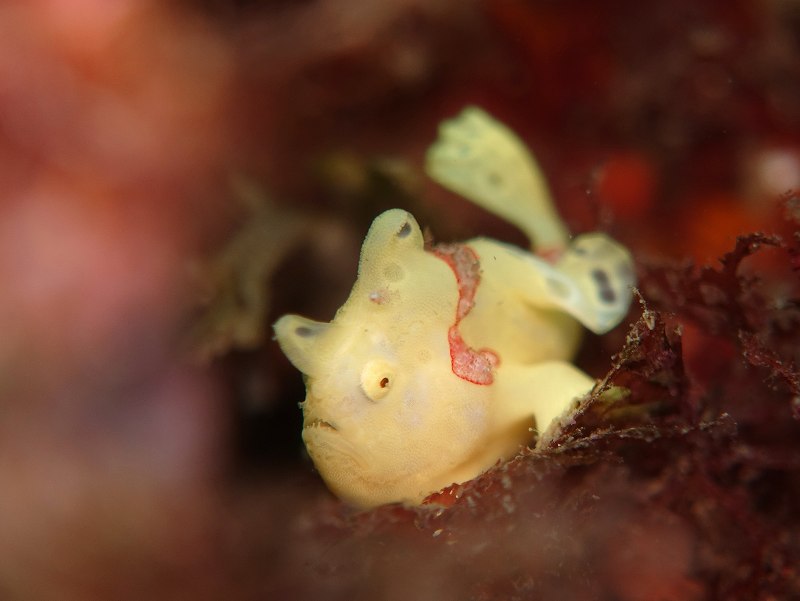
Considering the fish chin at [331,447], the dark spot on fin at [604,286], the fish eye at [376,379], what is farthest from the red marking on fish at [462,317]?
the dark spot on fin at [604,286]

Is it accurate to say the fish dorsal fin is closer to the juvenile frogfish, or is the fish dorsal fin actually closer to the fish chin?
the juvenile frogfish

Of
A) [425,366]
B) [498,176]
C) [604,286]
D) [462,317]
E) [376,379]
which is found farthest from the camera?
[498,176]

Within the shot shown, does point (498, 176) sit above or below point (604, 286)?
above

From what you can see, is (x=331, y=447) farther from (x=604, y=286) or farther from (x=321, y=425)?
(x=604, y=286)

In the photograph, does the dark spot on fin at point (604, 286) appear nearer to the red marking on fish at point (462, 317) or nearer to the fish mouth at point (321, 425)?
the red marking on fish at point (462, 317)

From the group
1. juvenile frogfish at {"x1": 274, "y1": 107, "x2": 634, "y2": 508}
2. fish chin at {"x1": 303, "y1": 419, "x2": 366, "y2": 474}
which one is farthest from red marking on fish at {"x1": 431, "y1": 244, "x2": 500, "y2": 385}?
fish chin at {"x1": 303, "y1": 419, "x2": 366, "y2": 474}

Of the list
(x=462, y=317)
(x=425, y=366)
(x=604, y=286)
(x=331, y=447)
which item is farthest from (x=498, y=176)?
(x=331, y=447)
